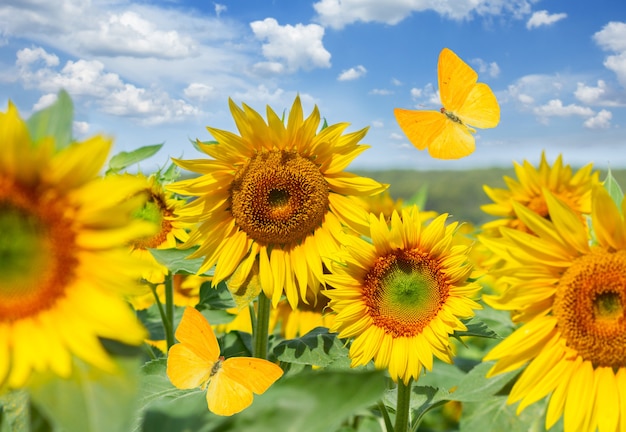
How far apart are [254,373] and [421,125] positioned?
989 mm

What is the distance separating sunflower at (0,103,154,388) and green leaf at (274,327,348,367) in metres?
→ 0.90

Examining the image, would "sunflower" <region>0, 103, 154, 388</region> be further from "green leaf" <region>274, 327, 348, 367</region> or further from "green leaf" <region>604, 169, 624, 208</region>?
"green leaf" <region>604, 169, 624, 208</region>

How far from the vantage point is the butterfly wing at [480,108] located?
2.17m

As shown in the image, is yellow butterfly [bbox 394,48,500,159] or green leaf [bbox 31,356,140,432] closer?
green leaf [bbox 31,356,140,432]

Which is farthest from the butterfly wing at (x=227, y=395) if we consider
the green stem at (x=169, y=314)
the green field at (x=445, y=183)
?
the green field at (x=445, y=183)

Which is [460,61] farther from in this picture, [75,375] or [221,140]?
[75,375]

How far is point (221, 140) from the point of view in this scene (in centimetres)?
175

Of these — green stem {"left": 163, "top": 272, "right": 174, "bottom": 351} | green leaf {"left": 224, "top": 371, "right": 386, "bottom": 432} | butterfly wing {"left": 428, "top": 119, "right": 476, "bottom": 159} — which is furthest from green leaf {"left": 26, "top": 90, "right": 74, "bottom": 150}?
green stem {"left": 163, "top": 272, "right": 174, "bottom": 351}

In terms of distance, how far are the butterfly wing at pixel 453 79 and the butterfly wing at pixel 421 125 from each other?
7 cm

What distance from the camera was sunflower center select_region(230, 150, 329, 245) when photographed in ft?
6.06

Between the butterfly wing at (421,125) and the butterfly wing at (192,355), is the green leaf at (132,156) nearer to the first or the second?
the butterfly wing at (192,355)

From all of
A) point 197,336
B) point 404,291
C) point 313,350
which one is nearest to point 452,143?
point 404,291

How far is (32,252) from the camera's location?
0.88 m

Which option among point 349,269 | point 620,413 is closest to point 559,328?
point 620,413
